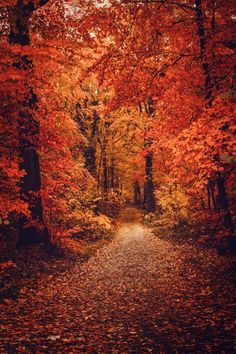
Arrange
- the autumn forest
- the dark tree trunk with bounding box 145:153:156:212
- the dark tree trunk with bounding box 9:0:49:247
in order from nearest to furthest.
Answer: the autumn forest < the dark tree trunk with bounding box 9:0:49:247 < the dark tree trunk with bounding box 145:153:156:212

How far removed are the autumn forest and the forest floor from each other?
0.04 meters

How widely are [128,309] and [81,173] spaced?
916cm

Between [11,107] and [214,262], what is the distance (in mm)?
8165

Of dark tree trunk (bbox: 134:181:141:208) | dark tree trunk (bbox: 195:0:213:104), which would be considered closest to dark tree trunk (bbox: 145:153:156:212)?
dark tree trunk (bbox: 195:0:213:104)

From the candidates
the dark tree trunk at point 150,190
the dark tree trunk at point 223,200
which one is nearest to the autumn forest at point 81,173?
the dark tree trunk at point 223,200

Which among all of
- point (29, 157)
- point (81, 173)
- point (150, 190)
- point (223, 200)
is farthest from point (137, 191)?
point (223, 200)

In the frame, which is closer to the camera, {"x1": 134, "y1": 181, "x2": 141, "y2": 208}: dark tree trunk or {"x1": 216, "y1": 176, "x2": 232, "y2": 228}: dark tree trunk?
{"x1": 216, "y1": 176, "x2": 232, "y2": 228}: dark tree trunk

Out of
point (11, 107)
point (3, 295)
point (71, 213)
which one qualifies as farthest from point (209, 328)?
point (71, 213)

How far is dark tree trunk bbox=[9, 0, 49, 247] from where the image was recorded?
1104cm

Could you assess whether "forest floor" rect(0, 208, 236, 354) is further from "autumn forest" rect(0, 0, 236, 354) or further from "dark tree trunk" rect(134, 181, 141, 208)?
"dark tree trunk" rect(134, 181, 141, 208)

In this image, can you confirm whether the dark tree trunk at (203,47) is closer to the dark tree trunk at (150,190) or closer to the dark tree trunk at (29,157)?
the dark tree trunk at (29,157)

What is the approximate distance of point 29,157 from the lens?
1206 centimetres

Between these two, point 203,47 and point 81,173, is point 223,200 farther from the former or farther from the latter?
point 81,173

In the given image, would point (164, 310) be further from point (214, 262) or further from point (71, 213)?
point (71, 213)
